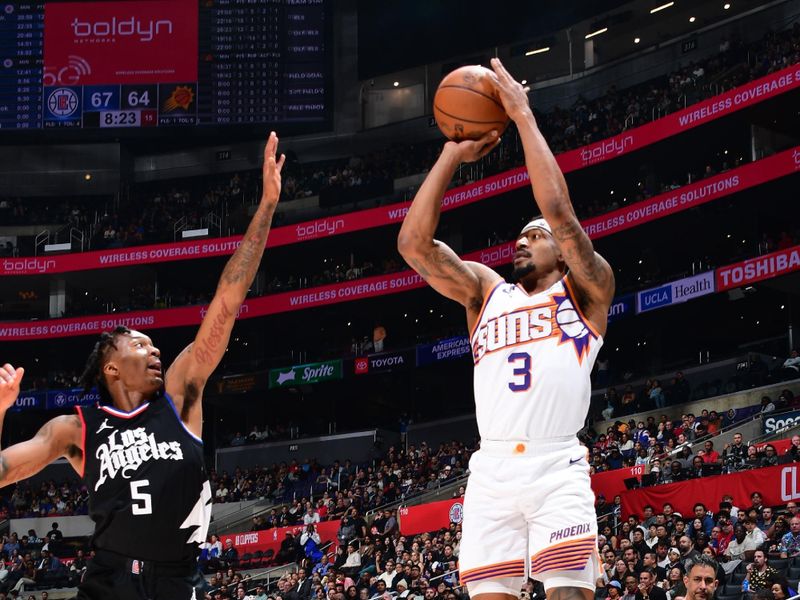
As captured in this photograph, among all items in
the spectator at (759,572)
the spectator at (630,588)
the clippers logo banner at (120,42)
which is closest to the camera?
the spectator at (759,572)

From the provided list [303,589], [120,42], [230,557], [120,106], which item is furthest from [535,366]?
[120,42]

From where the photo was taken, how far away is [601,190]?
34.8 meters

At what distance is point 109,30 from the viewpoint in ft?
120

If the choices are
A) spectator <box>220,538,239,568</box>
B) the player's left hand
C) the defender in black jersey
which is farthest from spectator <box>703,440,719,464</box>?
the defender in black jersey

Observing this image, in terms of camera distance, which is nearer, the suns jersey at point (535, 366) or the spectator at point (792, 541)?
the suns jersey at point (535, 366)

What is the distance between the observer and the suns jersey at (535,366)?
5258mm

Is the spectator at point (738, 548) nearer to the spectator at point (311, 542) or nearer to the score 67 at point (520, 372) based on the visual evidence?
the score 67 at point (520, 372)

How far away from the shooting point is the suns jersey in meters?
5.26

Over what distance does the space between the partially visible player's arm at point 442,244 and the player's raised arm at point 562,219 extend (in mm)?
299

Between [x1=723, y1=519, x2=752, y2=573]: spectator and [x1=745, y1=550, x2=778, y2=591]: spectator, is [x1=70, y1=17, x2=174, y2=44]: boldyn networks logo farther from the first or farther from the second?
[x1=745, y1=550, x2=778, y2=591]: spectator

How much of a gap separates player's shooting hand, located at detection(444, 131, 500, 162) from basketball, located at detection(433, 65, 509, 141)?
0.09 feet

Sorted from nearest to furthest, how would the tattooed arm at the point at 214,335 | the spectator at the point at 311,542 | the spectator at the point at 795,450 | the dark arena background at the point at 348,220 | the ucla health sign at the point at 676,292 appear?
the tattooed arm at the point at 214,335, the spectator at the point at 795,450, the spectator at the point at 311,542, the ucla health sign at the point at 676,292, the dark arena background at the point at 348,220

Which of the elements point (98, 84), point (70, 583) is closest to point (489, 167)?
point (98, 84)

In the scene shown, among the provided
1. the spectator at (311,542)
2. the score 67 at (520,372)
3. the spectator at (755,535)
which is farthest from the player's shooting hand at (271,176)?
the spectator at (311,542)
